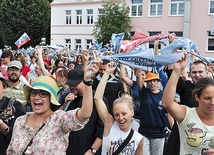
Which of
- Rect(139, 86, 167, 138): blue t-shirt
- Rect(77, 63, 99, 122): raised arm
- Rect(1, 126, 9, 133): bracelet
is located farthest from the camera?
Rect(139, 86, 167, 138): blue t-shirt

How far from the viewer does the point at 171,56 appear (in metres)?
2.94

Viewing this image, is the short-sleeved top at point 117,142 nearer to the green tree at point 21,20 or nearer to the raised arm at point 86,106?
the raised arm at point 86,106

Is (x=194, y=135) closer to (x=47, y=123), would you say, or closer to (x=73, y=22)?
(x=47, y=123)

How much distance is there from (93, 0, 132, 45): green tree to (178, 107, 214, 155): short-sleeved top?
924 inches

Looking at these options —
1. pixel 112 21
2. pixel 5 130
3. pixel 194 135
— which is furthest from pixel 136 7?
pixel 194 135

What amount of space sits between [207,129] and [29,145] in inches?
58.7

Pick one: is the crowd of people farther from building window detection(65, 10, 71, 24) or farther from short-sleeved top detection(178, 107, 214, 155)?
building window detection(65, 10, 71, 24)

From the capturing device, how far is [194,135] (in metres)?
2.59

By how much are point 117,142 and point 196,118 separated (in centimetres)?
99

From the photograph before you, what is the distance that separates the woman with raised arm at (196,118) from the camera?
101 inches

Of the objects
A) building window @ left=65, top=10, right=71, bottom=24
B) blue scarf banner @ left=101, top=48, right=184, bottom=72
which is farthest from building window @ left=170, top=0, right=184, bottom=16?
blue scarf banner @ left=101, top=48, right=184, bottom=72

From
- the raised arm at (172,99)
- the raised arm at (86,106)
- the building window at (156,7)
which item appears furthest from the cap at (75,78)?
the building window at (156,7)

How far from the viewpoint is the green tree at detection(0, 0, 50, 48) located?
3400 centimetres

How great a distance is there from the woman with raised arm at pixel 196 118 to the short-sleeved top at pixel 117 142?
0.73 m
